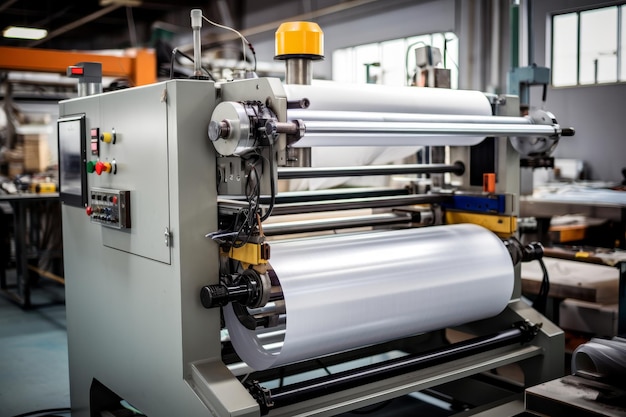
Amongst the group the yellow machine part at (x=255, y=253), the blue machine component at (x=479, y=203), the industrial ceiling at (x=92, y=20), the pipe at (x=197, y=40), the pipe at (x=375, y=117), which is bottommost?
the yellow machine part at (x=255, y=253)

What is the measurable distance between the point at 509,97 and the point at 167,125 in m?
1.23

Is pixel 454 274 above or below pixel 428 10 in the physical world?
below

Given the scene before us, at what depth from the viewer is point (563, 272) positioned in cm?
288

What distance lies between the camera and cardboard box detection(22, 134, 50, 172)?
765 cm

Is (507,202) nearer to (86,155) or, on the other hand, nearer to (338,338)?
(338,338)

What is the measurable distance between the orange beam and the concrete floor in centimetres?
178

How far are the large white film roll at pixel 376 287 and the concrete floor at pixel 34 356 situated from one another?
1503mm

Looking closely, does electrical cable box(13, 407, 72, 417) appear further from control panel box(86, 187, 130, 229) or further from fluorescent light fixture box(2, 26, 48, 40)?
fluorescent light fixture box(2, 26, 48, 40)

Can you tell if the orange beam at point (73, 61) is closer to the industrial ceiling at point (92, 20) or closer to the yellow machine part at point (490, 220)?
the yellow machine part at point (490, 220)

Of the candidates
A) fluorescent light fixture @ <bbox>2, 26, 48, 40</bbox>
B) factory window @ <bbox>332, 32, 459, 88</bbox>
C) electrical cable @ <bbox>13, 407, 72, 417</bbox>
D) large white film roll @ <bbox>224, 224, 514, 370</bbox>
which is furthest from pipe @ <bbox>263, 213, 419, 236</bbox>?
fluorescent light fixture @ <bbox>2, 26, 48, 40</bbox>

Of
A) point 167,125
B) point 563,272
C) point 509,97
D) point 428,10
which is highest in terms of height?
point 428,10

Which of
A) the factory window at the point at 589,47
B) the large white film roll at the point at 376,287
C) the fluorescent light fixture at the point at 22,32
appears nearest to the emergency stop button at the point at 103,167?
the large white film roll at the point at 376,287

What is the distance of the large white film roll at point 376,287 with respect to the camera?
1.62 metres

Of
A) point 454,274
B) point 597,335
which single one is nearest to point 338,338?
point 454,274
